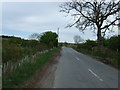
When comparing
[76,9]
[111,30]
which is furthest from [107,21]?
[76,9]

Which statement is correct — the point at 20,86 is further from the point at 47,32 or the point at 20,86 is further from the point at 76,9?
the point at 47,32

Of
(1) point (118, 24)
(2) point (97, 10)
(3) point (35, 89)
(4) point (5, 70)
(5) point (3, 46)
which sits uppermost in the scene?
(2) point (97, 10)

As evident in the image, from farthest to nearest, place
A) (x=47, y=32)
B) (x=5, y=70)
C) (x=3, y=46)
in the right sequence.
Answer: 1. (x=47, y=32)
2. (x=3, y=46)
3. (x=5, y=70)

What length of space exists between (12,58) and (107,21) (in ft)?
106

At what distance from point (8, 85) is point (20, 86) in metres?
0.60

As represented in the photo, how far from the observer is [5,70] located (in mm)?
11117

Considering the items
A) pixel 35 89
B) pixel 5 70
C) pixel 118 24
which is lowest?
pixel 35 89

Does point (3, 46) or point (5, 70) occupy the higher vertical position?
point (3, 46)

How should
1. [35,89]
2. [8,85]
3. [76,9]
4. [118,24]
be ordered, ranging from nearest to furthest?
[8,85]
[35,89]
[118,24]
[76,9]

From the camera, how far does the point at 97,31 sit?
146 feet

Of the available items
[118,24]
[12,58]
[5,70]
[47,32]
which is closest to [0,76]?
[5,70]

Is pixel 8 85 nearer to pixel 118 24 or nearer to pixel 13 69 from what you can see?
pixel 13 69

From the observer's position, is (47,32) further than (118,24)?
Yes

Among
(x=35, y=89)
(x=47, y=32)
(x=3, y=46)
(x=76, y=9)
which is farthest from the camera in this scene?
(x=47, y=32)
